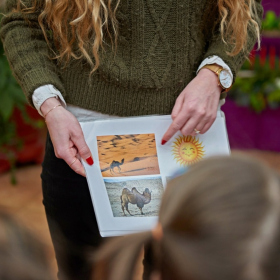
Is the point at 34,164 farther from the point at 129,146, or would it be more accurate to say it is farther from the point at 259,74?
the point at 129,146

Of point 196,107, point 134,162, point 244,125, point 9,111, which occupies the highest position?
point 196,107

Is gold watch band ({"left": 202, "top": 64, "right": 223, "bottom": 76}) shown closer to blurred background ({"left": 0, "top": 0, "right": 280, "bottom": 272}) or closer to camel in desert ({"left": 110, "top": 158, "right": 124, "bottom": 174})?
camel in desert ({"left": 110, "top": 158, "right": 124, "bottom": 174})

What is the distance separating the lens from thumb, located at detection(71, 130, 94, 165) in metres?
0.85

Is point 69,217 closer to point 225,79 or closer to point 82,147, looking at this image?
point 82,147

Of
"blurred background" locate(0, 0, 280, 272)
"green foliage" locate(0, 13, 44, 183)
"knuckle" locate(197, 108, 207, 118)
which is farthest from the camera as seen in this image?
"blurred background" locate(0, 0, 280, 272)

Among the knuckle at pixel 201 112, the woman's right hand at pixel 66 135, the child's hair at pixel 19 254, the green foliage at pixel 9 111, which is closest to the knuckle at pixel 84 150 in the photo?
the woman's right hand at pixel 66 135

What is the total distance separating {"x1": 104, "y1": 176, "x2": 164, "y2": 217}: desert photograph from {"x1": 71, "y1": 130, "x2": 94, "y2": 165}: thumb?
2.4 inches

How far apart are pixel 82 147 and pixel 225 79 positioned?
33 centimetres

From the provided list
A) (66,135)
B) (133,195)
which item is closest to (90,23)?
(66,135)

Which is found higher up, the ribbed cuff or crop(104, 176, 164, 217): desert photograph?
the ribbed cuff

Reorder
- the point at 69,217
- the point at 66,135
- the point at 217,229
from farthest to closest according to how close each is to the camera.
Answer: the point at 69,217, the point at 66,135, the point at 217,229

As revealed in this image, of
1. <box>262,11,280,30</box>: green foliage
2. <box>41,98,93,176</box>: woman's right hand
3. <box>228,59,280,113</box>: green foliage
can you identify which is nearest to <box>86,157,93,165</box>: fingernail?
<box>41,98,93,176</box>: woman's right hand

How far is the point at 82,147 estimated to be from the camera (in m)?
0.85

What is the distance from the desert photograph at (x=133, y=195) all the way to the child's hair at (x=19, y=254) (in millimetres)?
354
